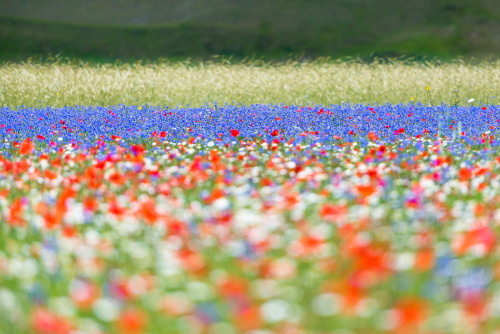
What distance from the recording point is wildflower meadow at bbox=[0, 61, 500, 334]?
2461 millimetres

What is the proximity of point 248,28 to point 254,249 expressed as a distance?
46512 mm

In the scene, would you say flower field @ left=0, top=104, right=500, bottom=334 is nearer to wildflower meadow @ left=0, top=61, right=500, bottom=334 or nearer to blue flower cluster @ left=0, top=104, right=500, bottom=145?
wildflower meadow @ left=0, top=61, right=500, bottom=334

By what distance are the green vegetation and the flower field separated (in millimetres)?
8400

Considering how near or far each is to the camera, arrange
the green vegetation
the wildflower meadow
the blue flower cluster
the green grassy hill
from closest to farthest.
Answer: the wildflower meadow < the blue flower cluster < the green vegetation < the green grassy hill

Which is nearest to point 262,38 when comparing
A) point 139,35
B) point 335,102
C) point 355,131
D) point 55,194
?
point 139,35

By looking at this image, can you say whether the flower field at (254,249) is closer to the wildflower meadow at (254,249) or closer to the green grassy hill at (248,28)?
the wildflower meadow at (254,249)

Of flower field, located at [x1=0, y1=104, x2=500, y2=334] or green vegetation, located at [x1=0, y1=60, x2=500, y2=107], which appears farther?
green vegetation, located at [x1=0, y1=60, x2=500, y2=107]

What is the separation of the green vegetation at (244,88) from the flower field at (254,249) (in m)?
8.40

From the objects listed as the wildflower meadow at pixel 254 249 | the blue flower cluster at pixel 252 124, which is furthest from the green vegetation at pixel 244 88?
the wildflower meadow at pixel 254 249

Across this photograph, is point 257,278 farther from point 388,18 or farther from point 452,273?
point 388,18

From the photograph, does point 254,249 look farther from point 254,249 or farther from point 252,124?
point 252,124

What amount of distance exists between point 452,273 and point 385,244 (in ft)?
1.88

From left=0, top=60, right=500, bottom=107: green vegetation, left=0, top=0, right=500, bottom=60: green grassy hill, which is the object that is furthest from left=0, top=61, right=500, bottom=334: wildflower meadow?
left=0, top=0, right=500, bottom=60: green grassy hill

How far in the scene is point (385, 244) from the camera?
3.32 m
